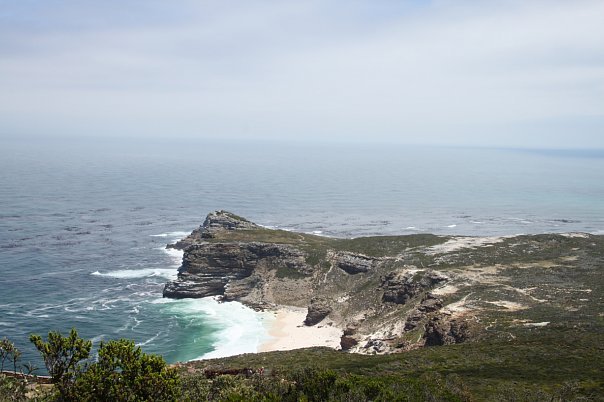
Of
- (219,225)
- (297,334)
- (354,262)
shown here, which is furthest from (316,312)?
(219,225)

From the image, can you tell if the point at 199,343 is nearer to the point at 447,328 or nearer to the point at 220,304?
the point at 220,304

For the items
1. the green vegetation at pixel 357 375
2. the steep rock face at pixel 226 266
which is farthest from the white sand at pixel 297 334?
the green vegetation at pixel 357 375

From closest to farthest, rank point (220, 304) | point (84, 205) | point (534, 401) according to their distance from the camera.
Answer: point (534, 401)
point (220, 304)
point (84, 205)

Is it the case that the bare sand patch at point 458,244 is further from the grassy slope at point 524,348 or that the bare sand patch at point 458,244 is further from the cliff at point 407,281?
the grassy slope at point 524,348

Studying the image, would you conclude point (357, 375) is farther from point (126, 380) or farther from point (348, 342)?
point (348, 342)

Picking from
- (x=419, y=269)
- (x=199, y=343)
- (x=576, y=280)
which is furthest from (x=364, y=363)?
(x=576, y=280)

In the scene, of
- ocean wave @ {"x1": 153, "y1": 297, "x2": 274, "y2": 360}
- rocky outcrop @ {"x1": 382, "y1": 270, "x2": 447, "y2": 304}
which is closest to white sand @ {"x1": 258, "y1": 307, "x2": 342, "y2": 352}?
ocean wave @ {"x1": 153, "y1": 297, "x2": 274, "y2": 360}

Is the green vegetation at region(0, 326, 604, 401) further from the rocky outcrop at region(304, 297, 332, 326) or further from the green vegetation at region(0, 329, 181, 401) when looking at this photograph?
the rocky outcrop at region(304, 297, 332, 326)
